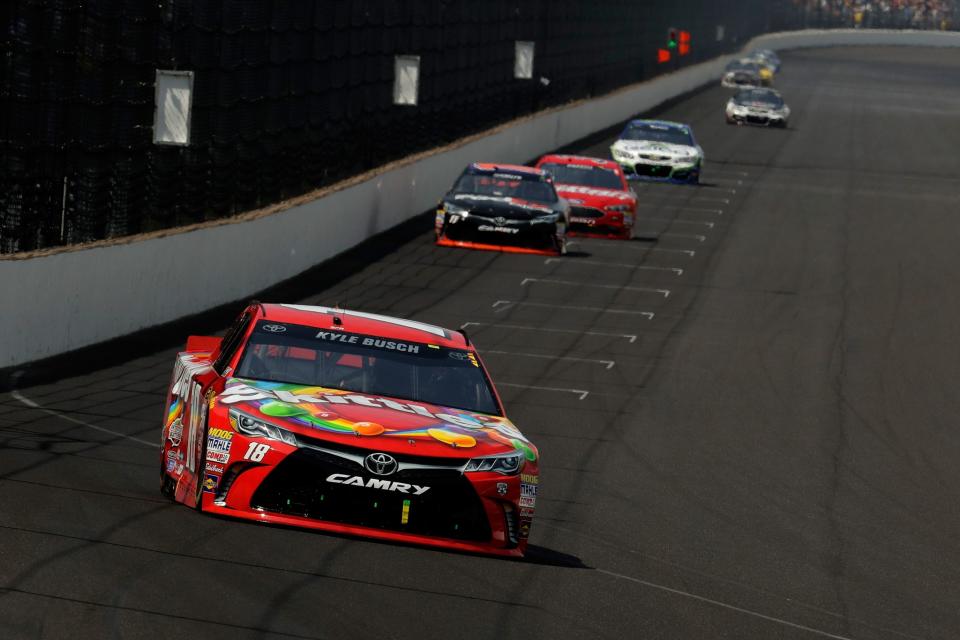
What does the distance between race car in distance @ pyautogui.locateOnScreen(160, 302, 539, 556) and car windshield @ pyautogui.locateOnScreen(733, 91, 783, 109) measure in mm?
52679

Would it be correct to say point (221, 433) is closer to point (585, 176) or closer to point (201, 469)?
point (201, 469)

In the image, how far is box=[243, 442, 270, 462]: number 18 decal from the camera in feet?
29.3

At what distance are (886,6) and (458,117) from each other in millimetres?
107775

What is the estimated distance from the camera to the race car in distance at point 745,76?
82812 millimetres

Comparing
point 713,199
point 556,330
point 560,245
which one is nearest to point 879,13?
point 713,199

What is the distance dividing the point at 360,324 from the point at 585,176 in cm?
2198

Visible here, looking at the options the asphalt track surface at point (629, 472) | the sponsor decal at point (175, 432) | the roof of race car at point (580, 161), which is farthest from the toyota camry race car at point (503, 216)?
the sponsor decal at point (175, 432)

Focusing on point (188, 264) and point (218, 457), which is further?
point (188, 264)

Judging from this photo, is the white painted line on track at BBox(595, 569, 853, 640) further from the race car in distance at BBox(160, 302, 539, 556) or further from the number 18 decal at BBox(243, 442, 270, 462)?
the number 18 decal at BBox(243, 442, 270, 462)

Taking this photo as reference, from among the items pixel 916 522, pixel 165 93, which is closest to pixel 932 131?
pixel 165 93

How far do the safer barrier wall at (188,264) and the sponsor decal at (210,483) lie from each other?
7.04 metres

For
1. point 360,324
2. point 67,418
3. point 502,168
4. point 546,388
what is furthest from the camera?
point 502,168

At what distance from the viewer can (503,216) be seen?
28281 millimetres

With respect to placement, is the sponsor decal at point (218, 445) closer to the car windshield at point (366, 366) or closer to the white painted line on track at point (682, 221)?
the car windshield at point (366, 366)
